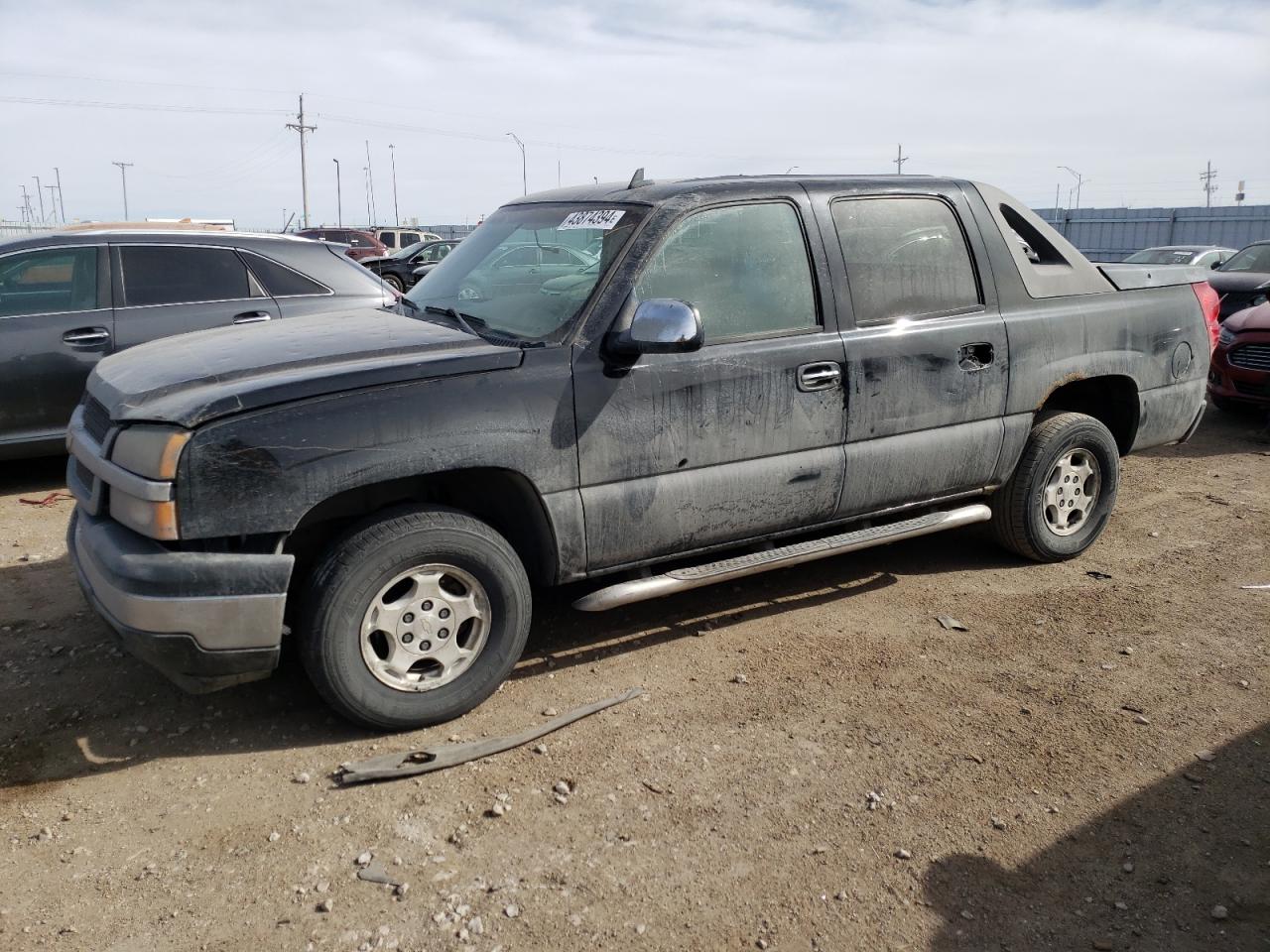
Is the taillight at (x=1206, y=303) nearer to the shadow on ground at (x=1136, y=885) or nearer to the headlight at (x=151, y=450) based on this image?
the shadow on ground at (x=1136, y=885)

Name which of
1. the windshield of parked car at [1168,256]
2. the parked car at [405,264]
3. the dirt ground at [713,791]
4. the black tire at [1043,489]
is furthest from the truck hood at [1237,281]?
the parked car at [405,264]

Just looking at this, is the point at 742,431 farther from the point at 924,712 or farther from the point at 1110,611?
the point at 1110,611

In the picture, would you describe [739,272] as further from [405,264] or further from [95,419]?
[405,264]

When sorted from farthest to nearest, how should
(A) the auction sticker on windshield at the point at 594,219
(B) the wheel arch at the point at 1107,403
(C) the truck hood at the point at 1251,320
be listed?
(C) the truck hood at the point at 1251,320
(B) the wheel arch at the point at 1107,403
(A) the auction sticker on windshield at the point at 594,219

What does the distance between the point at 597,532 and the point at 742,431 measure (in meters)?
0.73

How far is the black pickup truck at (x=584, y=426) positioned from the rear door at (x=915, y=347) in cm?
1

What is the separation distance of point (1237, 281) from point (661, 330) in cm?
1064

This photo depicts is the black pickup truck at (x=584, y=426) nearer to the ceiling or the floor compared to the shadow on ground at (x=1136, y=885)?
nearer to the ceiling

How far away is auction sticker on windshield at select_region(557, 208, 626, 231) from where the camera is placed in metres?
4.07

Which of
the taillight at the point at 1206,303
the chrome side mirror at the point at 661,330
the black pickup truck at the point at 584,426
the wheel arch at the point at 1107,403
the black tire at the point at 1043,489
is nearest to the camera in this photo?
the black pickup truck at the point at 584,426

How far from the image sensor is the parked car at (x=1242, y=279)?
11.3 metres

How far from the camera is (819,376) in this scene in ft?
13.7

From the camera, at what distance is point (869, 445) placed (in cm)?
438

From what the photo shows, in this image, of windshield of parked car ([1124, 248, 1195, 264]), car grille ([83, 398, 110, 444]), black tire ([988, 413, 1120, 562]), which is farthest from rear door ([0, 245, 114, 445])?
windshield of parked car ([1124, 248, 1195, 264])
